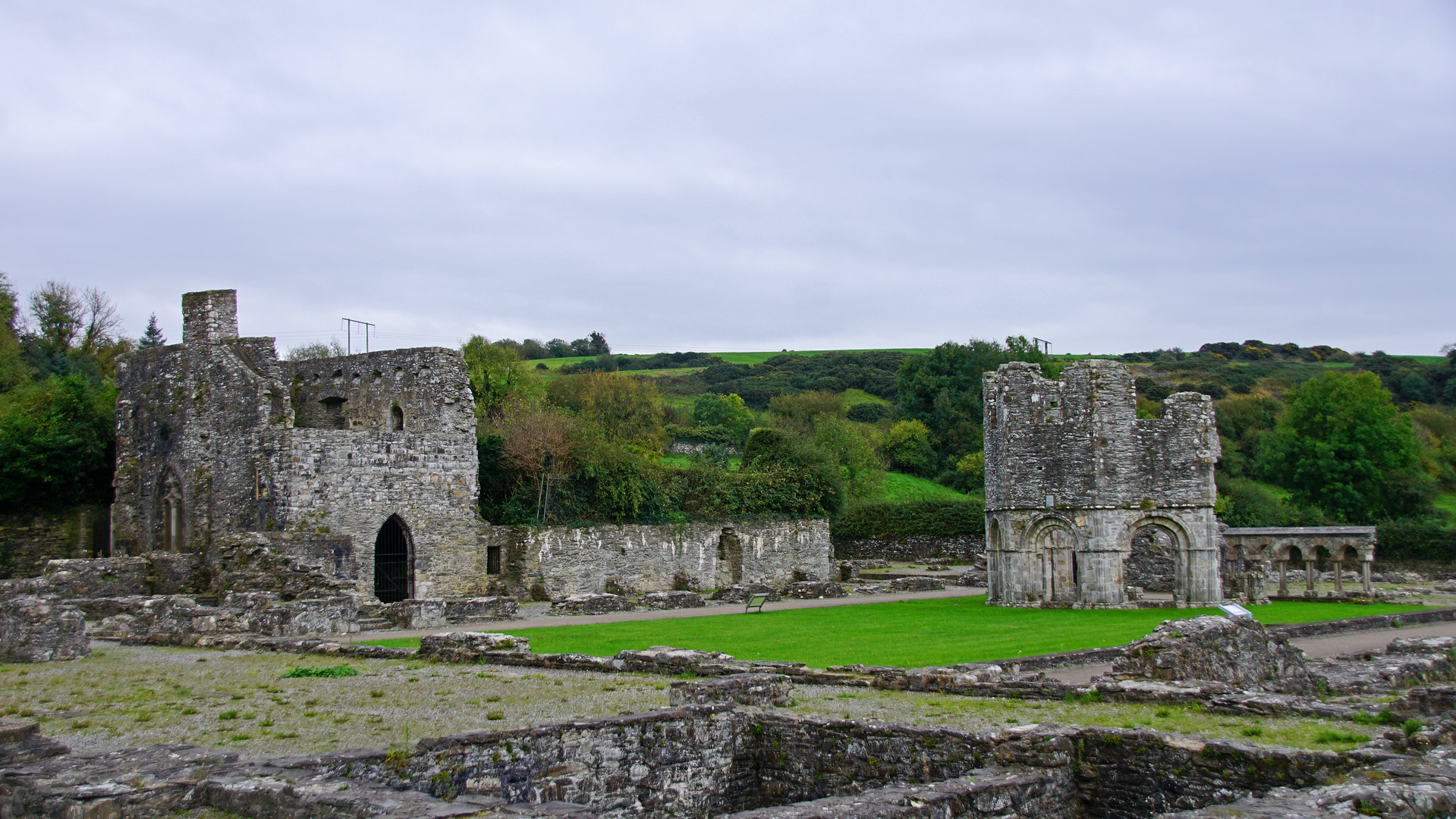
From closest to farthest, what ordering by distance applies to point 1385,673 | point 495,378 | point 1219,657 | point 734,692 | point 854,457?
point 734,692
point 1219,657
point 1385,673
point 495,378
point 854,457

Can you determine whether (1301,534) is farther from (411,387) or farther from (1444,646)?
(411,387)

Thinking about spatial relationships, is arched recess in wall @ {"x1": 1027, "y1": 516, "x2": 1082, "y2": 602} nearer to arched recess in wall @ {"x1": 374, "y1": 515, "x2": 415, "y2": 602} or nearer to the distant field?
arched recess in wall @ {"x1": 374, "y1": 515, "x2": 415, "y2": 602}

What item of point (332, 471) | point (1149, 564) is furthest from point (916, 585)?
point (332, 471)

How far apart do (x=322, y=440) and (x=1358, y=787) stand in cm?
2282

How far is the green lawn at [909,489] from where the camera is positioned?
5625 cm

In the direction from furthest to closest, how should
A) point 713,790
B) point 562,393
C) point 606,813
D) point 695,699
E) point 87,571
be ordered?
point 562,393 < point 87,571 < point 695,699 < point 713,790 < point 606,813

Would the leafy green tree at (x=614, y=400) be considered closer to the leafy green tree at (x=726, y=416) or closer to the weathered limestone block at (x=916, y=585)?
the leafy green tree at (x=726, y=416)

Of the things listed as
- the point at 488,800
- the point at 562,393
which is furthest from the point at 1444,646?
the point at 562,393

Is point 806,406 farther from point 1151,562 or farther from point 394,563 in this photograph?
point 394,563

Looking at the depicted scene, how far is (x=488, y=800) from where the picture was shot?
6828 mm

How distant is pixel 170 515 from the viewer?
27766 mm

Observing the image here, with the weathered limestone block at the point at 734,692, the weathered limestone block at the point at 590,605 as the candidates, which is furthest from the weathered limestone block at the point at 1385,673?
the weathered limestone block at the point at 590,605

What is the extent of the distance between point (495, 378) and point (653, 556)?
65.8 feet

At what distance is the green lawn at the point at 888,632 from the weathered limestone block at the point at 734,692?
12.4ft
